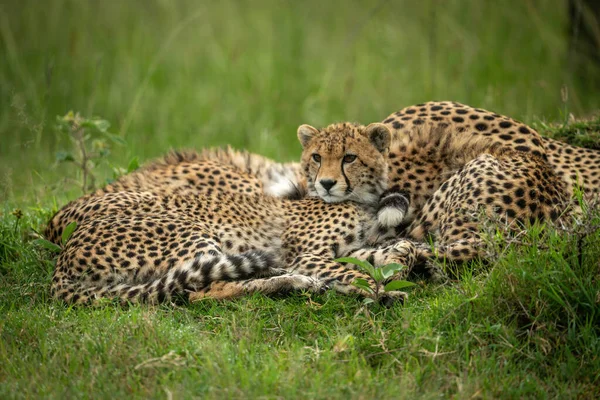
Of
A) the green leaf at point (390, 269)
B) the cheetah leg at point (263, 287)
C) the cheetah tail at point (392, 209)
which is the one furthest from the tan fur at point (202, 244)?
the green leaf at point (390, 269)

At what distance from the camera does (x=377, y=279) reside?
11.3ft

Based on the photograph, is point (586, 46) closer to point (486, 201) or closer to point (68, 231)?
point (486, 201)

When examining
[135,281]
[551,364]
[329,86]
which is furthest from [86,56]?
[551,364]

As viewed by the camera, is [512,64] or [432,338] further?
[512,64]

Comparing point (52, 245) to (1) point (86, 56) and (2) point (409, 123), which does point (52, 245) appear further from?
(1) point (86, 56)

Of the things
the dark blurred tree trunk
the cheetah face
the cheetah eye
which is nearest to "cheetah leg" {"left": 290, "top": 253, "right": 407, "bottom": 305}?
the cheetah face

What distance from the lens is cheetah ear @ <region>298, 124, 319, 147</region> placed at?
4789 mm

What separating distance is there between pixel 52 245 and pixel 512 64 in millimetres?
5699

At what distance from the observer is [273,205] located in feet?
16.1

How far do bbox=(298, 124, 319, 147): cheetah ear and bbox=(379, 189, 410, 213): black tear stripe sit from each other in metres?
0.57

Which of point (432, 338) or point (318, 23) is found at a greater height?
point (318, 23)

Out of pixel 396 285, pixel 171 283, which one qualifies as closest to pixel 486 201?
pixel 396 285

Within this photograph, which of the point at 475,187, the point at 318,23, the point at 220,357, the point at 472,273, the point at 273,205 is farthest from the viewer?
the point at 318,23

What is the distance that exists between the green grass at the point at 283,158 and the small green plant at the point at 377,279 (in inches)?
4.5
